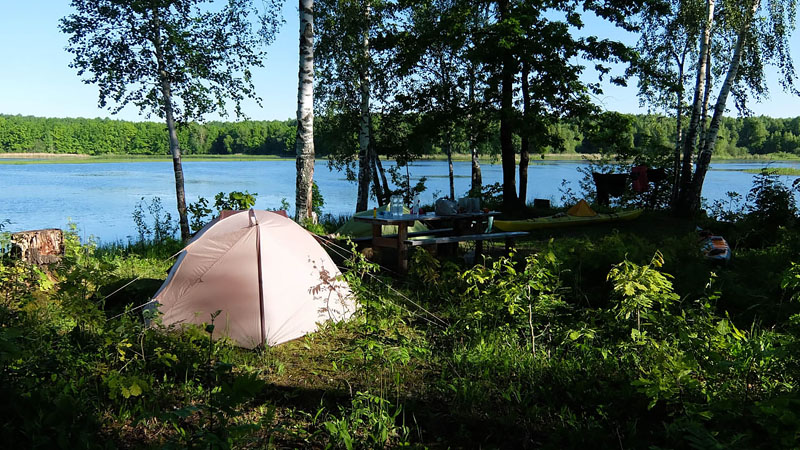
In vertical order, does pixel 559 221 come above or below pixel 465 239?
below

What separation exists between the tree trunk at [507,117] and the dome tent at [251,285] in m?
8.35

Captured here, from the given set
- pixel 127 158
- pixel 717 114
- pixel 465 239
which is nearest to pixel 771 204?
pixel 717 114

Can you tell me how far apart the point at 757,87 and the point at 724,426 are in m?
13.9

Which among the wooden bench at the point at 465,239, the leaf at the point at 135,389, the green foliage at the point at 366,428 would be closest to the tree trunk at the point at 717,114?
the wooden bench at the point at 465,239

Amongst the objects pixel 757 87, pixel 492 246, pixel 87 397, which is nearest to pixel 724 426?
pixel 87 397

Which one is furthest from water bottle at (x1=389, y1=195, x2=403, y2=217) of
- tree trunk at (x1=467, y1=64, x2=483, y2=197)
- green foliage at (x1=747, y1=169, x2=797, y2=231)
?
tree trunk at (x1=467, y1=64, x2=483, y2=197)

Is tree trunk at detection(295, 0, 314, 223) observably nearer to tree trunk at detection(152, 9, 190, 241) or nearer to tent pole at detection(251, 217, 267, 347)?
tree trunk at detection(152, 9, 190, 241)

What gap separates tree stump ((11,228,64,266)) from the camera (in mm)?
6535

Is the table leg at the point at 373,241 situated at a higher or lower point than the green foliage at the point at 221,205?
lower

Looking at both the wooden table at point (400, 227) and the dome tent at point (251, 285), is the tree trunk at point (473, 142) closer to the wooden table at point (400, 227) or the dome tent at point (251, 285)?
the wooden table at point (400, 227)

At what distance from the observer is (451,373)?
394cm

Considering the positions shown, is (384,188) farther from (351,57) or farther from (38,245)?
(38,245)

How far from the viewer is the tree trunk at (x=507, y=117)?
12336 mm

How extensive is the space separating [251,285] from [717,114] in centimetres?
1140
